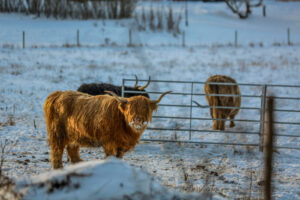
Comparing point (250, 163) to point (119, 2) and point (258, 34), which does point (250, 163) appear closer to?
point (258, 34)

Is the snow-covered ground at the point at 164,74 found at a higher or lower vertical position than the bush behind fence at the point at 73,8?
lower

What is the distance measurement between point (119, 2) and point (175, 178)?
30.8 metres

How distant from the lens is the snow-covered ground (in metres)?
5.55

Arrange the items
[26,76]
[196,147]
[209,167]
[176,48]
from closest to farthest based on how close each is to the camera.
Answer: [209,167] → [196,147] → [26,76] → [176,48]

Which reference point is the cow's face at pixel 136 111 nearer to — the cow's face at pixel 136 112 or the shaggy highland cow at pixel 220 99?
the cow's face at pixel 136 112

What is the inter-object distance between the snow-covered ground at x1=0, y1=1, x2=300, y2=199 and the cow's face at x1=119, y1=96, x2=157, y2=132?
31.7 inches

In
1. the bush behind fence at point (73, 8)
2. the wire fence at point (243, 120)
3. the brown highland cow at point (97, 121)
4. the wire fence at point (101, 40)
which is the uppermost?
the bush behind fence at point (73, 8)

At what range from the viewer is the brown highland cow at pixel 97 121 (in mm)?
4824

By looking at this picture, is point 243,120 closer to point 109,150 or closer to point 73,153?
point 109,150

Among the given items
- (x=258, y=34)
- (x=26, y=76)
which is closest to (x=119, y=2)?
(x=258, y=34)


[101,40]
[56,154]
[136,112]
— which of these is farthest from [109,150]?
[101,40]

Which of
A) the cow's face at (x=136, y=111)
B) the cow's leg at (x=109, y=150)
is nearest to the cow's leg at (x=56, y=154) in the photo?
the cow's leg at (x=109, y=150)

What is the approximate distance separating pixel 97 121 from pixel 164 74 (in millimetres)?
11466

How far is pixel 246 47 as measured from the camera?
2303 cm
